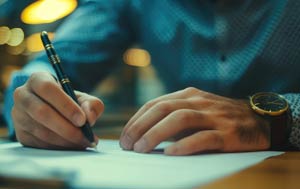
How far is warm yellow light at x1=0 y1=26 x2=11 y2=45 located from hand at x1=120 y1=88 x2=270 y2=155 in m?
0.26

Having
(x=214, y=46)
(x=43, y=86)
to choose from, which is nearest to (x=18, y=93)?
(x=43, y=86)

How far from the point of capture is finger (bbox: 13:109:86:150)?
41 centimetres

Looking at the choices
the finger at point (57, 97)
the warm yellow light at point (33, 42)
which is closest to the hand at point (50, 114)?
the finger at point (57, 97)

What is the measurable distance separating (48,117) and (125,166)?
145 millimetres

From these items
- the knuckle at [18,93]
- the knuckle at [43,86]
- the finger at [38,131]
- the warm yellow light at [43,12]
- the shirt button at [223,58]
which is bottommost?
the finger at [38,131]

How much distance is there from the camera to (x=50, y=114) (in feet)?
1.32

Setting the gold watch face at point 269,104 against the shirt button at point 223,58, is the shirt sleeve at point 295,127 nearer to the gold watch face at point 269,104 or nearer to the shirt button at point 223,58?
the gold watch face at point 269,104

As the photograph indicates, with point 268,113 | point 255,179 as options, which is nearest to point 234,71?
point 268,113

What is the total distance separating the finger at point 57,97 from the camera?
15.2 inches

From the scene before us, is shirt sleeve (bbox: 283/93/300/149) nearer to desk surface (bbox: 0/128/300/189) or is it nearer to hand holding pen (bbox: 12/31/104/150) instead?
desk surface (bbox: 0/128/300/189)

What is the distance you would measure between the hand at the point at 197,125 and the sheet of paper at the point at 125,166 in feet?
0.04

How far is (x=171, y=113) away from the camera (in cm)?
38

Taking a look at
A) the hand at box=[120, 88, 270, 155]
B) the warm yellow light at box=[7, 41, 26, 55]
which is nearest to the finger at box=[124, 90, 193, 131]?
the hand at box=[120, 88, 270, 155]

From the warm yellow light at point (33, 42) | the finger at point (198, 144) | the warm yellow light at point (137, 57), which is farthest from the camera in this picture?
the warm yellow light at point (137, 57)
